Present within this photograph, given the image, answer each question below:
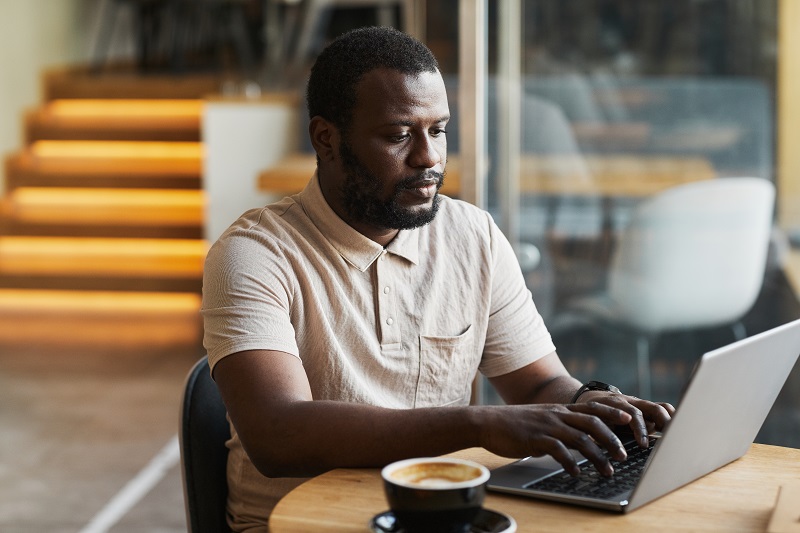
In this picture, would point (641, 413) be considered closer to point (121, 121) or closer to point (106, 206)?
point (106, 206)

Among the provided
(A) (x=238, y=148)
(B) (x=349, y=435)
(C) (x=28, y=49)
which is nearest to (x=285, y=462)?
(B) (x=349, y=435)

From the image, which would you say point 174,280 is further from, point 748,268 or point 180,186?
point 748,268

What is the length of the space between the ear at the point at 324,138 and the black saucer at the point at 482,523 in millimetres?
737

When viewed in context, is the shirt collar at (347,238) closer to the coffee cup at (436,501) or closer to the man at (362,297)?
the man at (362,297)

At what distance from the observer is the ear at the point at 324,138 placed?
166 cm

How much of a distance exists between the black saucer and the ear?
74cm

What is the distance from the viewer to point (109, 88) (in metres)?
7.37

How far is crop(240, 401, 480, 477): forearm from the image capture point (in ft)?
4.15

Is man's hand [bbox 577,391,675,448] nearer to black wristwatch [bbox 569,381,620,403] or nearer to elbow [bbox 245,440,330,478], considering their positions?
black wristwatch [bbox 569,381,620,403]

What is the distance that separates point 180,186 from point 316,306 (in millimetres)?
5329

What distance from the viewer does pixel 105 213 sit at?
659 cm

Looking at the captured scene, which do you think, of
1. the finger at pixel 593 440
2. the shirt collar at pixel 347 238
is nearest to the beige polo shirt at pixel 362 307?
the shirt collar at pixel 347 238

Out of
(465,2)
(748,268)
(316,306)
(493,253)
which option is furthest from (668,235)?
(316,306)

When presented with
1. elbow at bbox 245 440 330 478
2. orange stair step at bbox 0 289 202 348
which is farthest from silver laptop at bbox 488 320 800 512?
orange stair step at bbox 0 289 202 348
